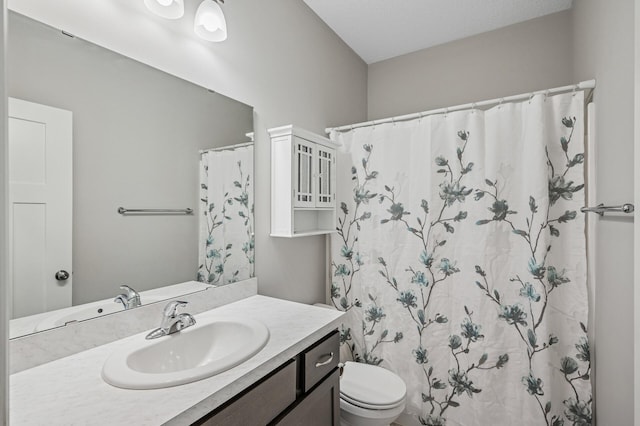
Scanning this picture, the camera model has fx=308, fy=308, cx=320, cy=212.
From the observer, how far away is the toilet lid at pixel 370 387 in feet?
4.81

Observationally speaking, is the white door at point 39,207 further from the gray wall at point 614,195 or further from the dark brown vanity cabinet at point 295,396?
the gray wall at point 614,195

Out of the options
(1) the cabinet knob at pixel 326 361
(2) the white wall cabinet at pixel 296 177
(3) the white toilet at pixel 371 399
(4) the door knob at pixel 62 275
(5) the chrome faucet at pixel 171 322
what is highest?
(2) the white wall cabinet at pixel 296 177

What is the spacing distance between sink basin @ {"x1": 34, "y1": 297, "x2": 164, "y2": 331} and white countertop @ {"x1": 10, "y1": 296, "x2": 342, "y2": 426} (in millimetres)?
101

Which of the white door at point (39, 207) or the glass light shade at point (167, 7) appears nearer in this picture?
the white door at point (39, 207)

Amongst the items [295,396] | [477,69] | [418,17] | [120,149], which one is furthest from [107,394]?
[477,69]

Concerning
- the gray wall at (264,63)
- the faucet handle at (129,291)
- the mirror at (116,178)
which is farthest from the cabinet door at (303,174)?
the faucet handle at (129,291)

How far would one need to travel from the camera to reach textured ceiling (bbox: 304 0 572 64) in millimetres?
1996

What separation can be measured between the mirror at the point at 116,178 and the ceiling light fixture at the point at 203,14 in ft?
0.73

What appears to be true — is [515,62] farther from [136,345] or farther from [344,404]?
[136,345]

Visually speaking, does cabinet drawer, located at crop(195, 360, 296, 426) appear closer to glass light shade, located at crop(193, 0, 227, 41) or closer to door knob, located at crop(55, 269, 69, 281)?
door knob, located at crop(55, 269, 69, 281)

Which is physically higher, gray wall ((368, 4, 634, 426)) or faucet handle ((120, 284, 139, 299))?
gray wall ((368, 4, 634, 426))

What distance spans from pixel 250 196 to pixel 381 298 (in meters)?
1.05

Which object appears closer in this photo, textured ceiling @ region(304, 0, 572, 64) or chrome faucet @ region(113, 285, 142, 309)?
chrome faucet @ region(113, 285, 142, 309)

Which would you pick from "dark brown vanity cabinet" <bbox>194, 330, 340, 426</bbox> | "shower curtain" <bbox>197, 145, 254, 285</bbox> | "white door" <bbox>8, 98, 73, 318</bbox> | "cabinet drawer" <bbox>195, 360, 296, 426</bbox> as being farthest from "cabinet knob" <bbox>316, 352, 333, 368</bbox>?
"white door" <bbox>8, 98, 73, 318</bbox>
